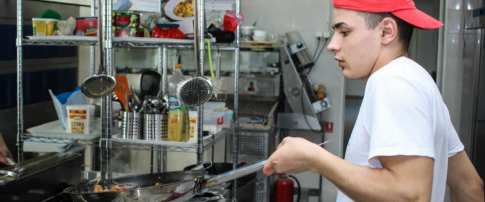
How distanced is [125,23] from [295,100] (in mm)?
1816

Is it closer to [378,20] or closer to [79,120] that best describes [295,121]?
[79,120]

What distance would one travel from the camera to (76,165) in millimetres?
1574

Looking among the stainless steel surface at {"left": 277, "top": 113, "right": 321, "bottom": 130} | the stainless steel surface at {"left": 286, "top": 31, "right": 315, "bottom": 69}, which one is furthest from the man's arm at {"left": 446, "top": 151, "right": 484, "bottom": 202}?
the stainless steel surface at {"left": 286, "top": 31, "right": 315, "bottom": 69}

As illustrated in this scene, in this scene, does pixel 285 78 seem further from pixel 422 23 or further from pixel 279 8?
pixel 422 23

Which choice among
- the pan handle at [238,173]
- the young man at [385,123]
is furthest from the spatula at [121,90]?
the young man at [385,123]

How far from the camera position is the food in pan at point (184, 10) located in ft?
6.27

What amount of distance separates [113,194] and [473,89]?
2.49m

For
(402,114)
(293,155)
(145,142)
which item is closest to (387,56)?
(402,114)

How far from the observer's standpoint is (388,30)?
840mm

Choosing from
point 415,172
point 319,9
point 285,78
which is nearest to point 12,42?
point 285,78

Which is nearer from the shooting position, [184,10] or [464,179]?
[464,179]

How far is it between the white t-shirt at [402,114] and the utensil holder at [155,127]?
3.31ft

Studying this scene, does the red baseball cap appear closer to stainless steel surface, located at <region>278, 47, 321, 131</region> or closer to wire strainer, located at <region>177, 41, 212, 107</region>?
wire strainer, located at <region>177, 41, 212, 107</region>

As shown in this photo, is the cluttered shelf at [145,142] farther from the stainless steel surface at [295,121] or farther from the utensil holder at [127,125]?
the stainless steel surface at [295,121]
